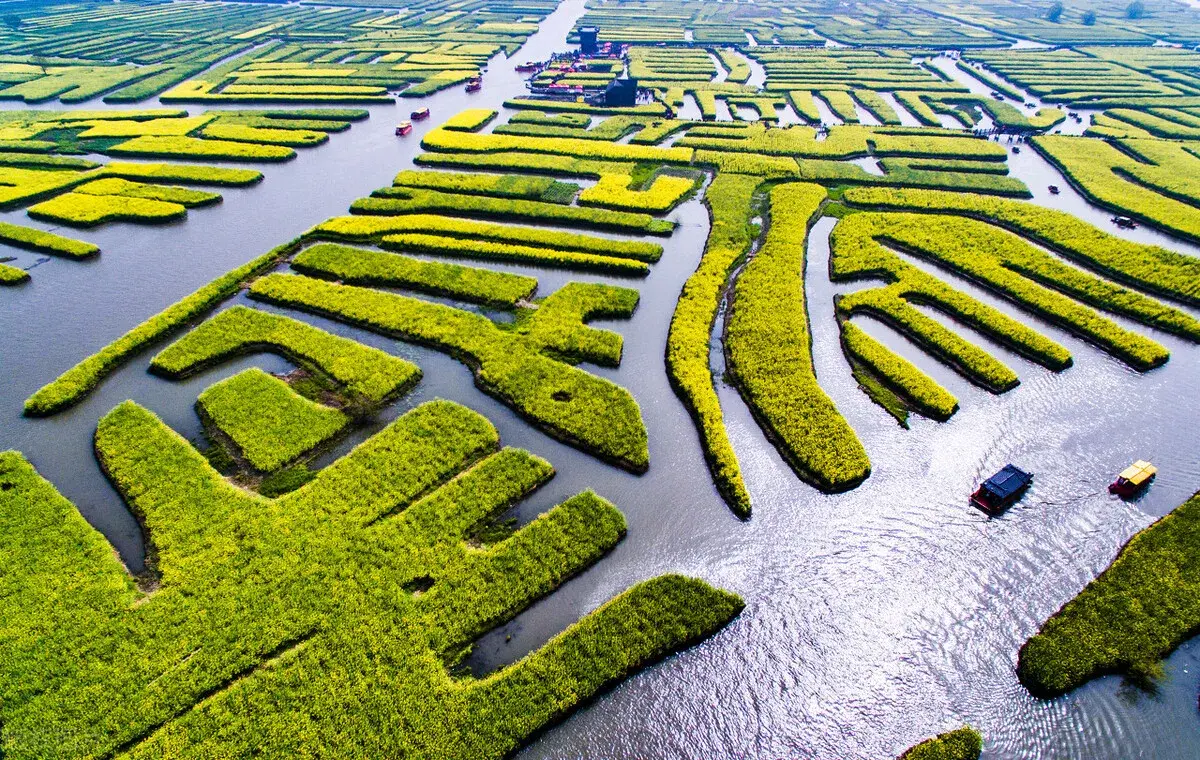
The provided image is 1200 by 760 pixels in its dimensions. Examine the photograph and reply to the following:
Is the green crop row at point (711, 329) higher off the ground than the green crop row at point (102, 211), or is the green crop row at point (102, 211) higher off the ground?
the green crop row at point (102, 211)

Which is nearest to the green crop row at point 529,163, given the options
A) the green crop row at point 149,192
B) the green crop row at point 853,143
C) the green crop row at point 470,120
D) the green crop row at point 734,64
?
the green crop row at point 470,120

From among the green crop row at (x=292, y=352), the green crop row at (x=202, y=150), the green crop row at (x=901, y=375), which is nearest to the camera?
the green crop row at (x=901, y=375)

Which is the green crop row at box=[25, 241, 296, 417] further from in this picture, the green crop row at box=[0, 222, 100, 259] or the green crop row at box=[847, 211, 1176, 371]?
the green crop row at box=[847, 211, 1176, 371]

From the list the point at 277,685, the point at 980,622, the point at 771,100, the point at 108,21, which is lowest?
Result: the point at 980,622

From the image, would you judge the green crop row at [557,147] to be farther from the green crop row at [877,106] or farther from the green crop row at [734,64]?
the green crop row at [734,64]

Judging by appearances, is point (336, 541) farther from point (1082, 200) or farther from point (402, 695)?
point (1082, 200)

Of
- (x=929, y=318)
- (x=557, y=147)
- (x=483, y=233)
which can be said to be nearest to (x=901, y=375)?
(x=929, y=318)

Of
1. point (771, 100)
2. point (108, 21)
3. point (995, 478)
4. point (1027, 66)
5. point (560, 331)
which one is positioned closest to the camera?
point (995, 478)

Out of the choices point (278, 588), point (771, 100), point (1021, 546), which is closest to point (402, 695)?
point (278, 588)
